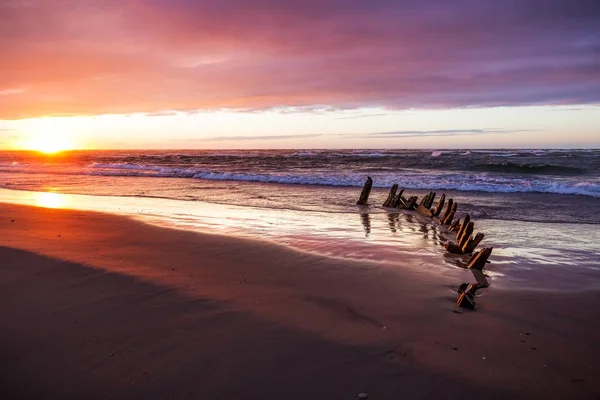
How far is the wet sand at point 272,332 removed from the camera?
3.69m

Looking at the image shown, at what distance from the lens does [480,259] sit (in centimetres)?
713

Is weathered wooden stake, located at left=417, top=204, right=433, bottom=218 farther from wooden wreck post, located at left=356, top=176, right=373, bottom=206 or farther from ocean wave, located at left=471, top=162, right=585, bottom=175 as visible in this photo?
ocean wave, located at left=471, top=162, right=585, bottom=175

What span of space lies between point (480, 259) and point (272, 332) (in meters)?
4.17

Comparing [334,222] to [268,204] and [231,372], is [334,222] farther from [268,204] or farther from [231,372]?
[231,372]

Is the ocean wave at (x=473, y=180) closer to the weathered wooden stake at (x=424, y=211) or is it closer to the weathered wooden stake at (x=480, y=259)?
the weathered wooden stake at (x=424, y=211)

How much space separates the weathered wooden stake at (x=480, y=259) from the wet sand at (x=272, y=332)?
35cm

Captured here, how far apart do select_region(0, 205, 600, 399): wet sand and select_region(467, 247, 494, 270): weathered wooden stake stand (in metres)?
0.35

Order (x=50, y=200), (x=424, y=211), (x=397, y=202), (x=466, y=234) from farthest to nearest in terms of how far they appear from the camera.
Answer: (x=50, y=200), (x=397, y=202), (x=424, y=211), (x=466, y=234)

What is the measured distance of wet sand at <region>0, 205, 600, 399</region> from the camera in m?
3.69

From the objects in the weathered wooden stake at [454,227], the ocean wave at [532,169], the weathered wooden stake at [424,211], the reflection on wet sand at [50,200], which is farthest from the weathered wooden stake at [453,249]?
the ocean wave at [532,169]

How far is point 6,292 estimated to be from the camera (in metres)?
5.66

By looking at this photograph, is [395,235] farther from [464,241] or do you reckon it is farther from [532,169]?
[532,169]

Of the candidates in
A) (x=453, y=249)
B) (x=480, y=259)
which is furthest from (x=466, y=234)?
(x=480, y=259)

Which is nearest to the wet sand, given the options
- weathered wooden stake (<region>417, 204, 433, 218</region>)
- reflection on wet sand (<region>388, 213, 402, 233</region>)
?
reflection on wet sand (<region>388, 213, 402, 233</region>)
